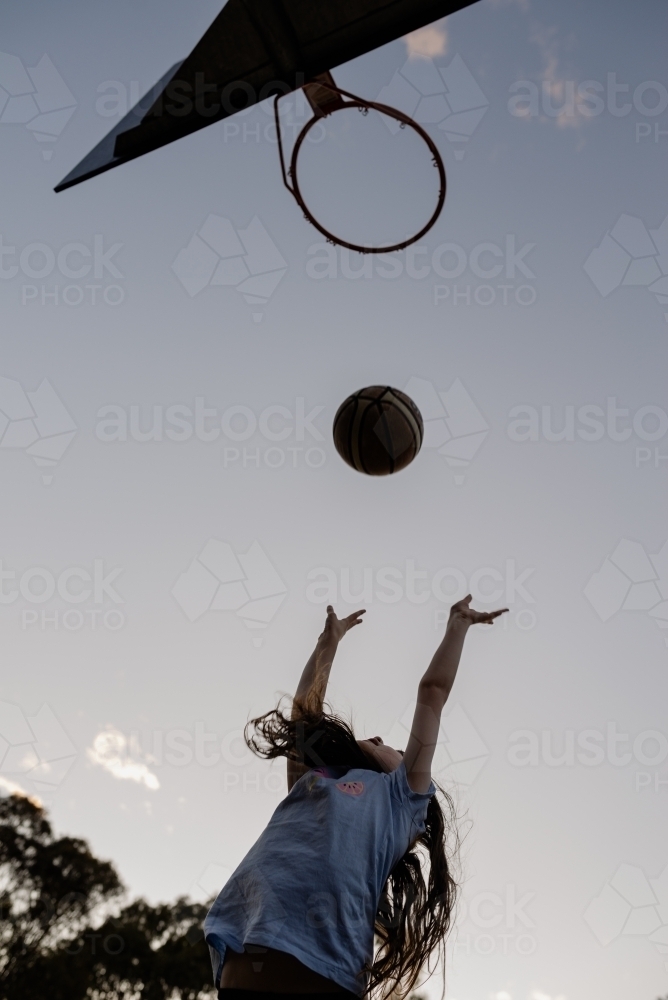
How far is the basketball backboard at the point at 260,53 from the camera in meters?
5.35

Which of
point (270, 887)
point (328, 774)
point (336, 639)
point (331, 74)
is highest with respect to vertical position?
point (331, 74)

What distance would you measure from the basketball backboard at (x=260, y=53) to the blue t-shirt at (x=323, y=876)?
5.20 meters

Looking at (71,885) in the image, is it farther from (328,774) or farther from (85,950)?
(328,774)

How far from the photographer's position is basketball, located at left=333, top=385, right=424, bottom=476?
544cm

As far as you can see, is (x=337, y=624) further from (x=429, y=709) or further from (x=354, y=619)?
(x=429, y=709)

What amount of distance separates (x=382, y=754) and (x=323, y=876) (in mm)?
1059

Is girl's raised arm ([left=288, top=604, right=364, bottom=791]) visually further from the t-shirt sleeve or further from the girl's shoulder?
the t-shirt sleeve

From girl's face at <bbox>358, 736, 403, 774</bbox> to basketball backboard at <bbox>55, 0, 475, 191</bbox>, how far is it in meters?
4.89

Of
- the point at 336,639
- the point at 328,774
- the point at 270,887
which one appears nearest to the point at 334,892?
the point at 270,887

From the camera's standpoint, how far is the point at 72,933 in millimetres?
16781

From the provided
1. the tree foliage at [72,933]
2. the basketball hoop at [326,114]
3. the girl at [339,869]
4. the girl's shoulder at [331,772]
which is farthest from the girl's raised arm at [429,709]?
the tree foliage at [72,933]

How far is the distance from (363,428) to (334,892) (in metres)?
3.55

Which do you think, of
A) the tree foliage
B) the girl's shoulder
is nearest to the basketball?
the girl's shoulder

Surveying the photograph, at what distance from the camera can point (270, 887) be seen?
255 cm
